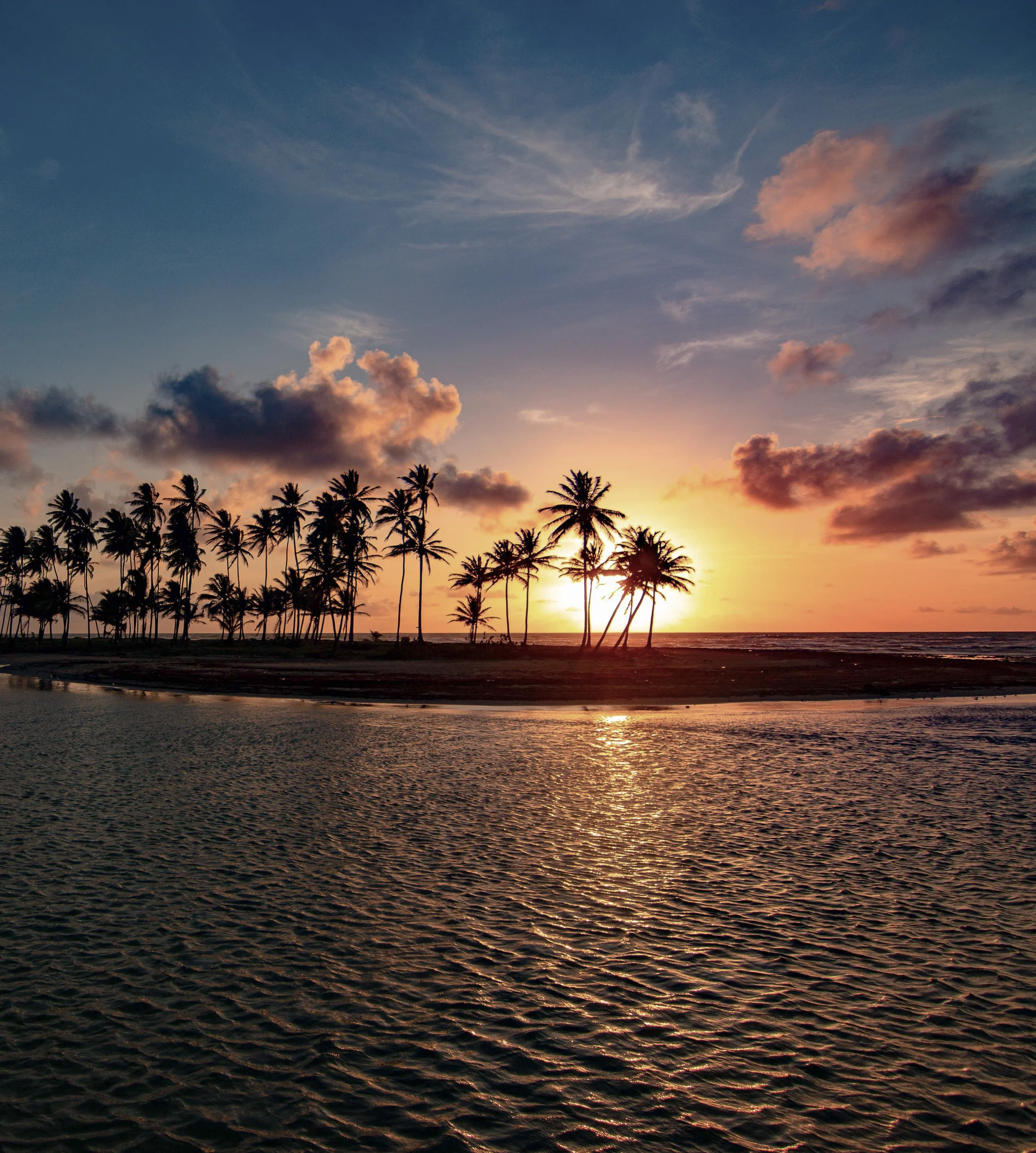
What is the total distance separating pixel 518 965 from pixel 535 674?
47437mm

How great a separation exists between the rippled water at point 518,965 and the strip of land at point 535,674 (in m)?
24.1

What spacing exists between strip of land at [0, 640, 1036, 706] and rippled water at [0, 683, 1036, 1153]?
24117 mm

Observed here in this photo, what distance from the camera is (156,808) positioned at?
15.0 metres

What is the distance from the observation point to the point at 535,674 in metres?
55.3

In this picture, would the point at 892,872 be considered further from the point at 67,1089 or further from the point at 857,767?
the point at 67,1089

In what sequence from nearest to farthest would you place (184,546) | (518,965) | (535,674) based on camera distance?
(518,965), (535,674), (184,546)

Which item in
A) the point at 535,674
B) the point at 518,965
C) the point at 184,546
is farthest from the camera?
the point at 184,546

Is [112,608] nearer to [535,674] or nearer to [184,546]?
[184,546]

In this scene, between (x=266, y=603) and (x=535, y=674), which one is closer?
(x=535, y=674)

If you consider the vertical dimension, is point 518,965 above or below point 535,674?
below

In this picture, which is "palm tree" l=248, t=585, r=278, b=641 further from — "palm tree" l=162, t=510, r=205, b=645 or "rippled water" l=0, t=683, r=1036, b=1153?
"rippled water" l=0, t=683, r=1036, b=1153

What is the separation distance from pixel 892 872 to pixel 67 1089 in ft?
35.2

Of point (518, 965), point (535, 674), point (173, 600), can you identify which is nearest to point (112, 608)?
point (173, 600)

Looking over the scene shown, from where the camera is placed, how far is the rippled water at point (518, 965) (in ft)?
18.2
